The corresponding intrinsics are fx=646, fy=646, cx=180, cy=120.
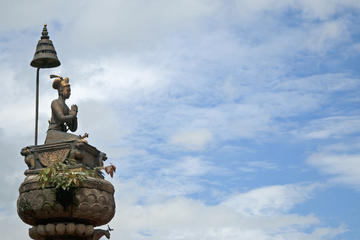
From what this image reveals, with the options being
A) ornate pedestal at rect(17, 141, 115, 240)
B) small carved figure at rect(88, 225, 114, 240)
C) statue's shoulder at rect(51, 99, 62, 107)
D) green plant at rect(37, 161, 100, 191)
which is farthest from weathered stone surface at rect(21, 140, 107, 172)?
small carved figure at rect(88, 225, 114, 240)

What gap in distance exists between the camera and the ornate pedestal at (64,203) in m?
14.4

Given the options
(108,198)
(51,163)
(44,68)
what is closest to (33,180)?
(51,163)

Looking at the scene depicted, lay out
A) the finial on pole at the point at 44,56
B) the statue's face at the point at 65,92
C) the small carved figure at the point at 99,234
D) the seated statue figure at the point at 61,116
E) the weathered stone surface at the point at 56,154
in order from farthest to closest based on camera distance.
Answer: the finial on pole at the point at 44,56
the statue's face at the point at 65,92
the seated statue figure at the point at 61,116
the small carved figure at the point at 99,234
the weathered stone surface at the point at 56,154

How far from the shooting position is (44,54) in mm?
17109

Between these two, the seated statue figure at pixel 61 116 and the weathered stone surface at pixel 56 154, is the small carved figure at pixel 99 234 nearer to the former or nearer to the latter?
the weathered stone surface at pixel 56 154

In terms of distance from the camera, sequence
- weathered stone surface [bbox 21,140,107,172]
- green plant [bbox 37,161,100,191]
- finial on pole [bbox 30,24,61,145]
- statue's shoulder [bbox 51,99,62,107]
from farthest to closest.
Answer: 1. finial on pole [bbox 30,24,61,145]
2. statue's shoulder [bbox 51,99,62,107]
3. weathered stone surface [bbox 21,140,107,172]
4. green plant [bbox 37,161,100,191]

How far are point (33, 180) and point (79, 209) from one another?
52.7 inches

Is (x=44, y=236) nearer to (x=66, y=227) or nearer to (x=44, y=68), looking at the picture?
(x=66, y=227)

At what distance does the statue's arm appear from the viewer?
15.9m

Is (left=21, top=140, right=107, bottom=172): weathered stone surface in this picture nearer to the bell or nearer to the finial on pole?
the finial on pole

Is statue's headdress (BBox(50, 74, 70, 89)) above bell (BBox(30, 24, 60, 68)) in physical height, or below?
below

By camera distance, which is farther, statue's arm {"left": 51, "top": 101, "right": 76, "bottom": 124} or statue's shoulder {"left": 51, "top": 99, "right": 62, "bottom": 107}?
statue's shoulder {"left": 51, "top": 99, "right": 62, "bottom": 107}

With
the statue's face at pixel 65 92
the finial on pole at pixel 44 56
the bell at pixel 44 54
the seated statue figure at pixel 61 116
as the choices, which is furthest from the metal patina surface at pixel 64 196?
the bell at pixel 44 54

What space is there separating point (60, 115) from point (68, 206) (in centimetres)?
265
